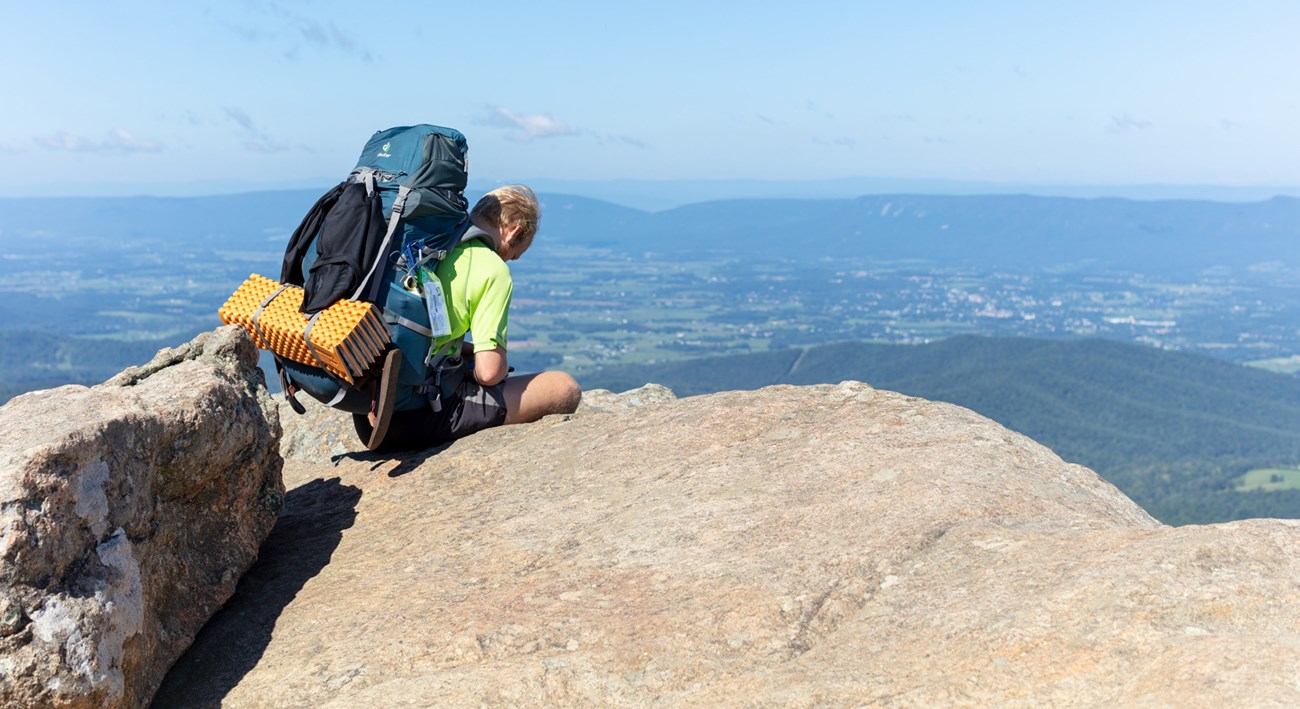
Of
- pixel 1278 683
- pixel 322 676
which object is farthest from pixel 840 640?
pixel 322 676

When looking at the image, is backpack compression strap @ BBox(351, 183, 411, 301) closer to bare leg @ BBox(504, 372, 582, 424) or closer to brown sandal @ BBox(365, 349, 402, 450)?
brown sandal @ BBox(365, 349, 402, 450)

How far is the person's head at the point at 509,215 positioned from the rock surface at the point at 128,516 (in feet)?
8.52

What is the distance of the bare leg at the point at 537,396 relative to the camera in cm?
1082

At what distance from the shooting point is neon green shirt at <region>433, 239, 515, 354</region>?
371 inches

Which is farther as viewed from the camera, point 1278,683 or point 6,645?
point 6,645

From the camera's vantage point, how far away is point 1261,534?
623 centimetres

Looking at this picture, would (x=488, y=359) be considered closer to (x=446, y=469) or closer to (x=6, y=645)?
(x=446, y=469)

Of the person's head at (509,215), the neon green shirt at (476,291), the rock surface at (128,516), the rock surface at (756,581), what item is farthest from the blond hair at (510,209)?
the rock surface at (128,516)

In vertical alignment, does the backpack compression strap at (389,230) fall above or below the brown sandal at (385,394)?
above

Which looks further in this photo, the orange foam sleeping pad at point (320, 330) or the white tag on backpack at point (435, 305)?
the white tag on backpack at point (435, 305)

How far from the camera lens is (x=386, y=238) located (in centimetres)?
873

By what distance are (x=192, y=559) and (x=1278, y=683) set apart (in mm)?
7131

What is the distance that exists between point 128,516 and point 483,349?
3.88 meters

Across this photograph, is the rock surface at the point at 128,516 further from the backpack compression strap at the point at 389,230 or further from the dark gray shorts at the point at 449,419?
the dark gray shorts at the point at 449,419
